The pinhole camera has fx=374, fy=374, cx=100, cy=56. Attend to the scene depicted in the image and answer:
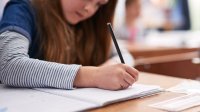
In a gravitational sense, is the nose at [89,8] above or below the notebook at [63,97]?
above

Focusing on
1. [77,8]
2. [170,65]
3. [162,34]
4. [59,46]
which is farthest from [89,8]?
[162,34]

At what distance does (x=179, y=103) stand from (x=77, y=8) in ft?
1.78

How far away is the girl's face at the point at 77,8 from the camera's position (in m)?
1.13

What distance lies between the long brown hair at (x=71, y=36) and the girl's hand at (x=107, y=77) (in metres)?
0.30

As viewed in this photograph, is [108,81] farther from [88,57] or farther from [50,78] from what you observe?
[88,57]

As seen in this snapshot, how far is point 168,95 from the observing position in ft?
2.59

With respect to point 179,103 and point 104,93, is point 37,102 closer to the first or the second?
point 104,93

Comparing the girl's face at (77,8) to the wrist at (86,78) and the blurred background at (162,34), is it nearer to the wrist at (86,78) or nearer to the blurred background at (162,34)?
the wrist at (86,78)

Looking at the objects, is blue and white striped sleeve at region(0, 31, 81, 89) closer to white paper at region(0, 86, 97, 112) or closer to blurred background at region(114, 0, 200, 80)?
white paper at region(0, 86, 97, 112)

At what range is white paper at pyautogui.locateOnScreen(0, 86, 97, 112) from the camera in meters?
0.64

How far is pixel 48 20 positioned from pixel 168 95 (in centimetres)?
48

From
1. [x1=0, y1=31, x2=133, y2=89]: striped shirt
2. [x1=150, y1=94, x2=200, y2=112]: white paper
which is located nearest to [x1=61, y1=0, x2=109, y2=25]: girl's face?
[x1=0, y1=31, x2=133, y2=89]: striped shirt

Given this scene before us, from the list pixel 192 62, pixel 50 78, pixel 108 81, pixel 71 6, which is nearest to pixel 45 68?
pixel 50 78

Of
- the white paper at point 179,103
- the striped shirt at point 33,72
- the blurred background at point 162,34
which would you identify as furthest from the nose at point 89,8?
the blurred background at point 162,34
